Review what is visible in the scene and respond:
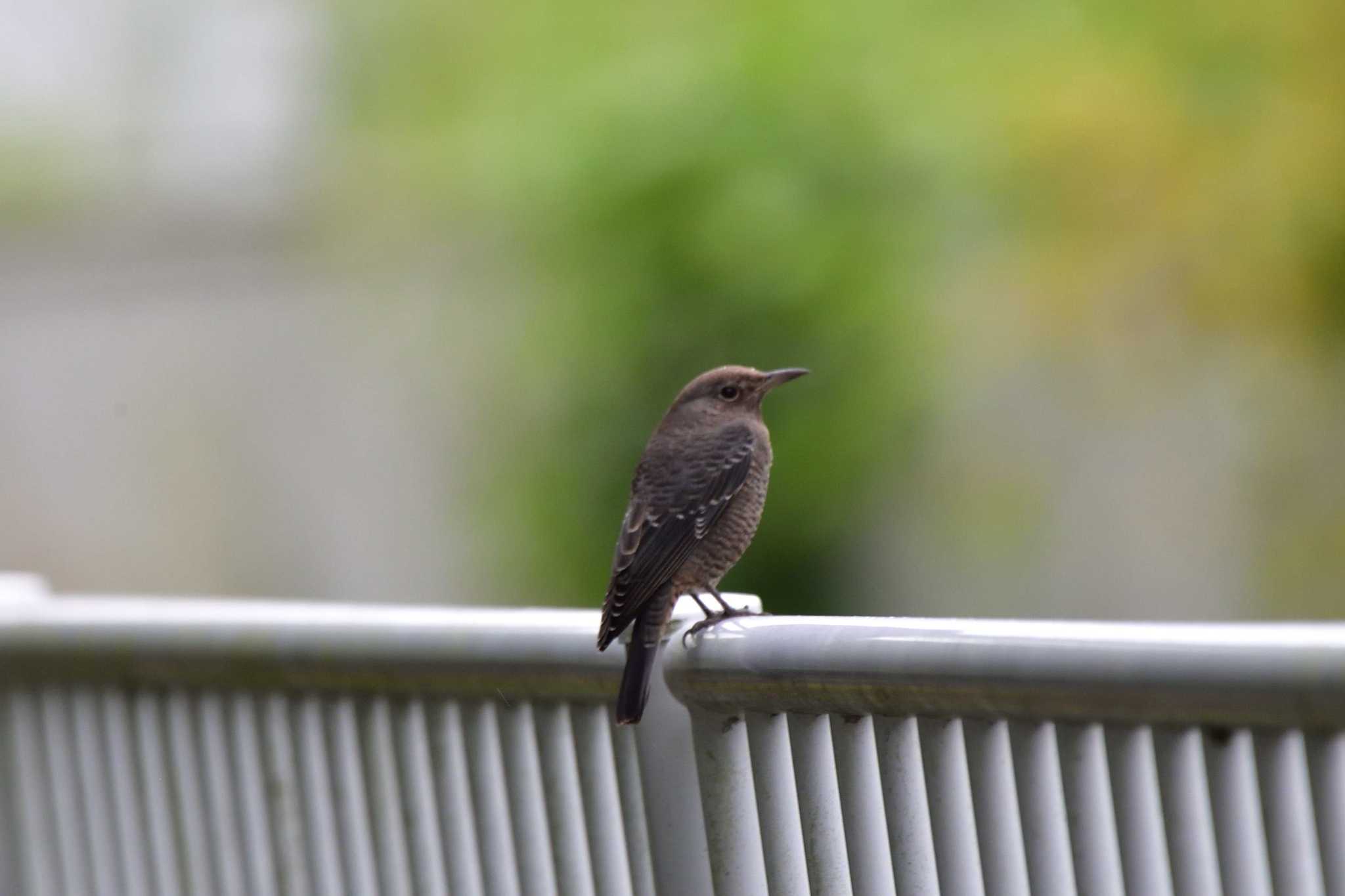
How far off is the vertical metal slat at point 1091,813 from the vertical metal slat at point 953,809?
0.09 metres

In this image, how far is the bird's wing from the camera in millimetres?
1686

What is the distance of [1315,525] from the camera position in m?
5.91

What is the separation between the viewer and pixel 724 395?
6.78 ft

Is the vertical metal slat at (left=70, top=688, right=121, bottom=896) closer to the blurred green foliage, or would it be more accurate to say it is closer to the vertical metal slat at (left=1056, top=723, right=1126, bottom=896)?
the vertical metal slat at (left=1056, top=723, right=1126, bottom=896)

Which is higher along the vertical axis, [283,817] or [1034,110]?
[1034,110]

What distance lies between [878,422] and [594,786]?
4901 millimetres

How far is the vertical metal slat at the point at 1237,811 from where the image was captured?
36.5 inches

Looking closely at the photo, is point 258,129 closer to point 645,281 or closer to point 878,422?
point 645,281

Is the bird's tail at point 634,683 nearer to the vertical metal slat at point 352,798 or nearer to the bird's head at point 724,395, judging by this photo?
the vertical metal slat at point 352,798

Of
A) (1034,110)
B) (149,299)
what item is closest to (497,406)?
(149,299)

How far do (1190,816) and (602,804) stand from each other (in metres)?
0.55

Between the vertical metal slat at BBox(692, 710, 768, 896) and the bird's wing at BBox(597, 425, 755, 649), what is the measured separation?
0.32m

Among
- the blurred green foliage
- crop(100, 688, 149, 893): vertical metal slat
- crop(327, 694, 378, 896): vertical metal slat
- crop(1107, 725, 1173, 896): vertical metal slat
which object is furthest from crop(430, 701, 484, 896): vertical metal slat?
the blurred green foliage

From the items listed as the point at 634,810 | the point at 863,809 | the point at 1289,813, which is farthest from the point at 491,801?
the point at 1289,813
